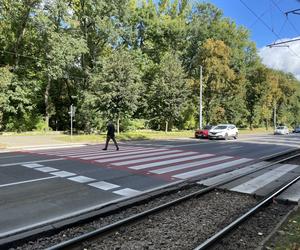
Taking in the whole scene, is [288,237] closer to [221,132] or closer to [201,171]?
[201,171]

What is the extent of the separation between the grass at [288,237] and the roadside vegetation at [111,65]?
974 inches

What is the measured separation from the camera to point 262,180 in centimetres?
1012

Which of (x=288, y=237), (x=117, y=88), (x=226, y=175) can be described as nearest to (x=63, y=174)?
(x=226, y=175)

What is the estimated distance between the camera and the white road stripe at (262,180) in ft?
28.9

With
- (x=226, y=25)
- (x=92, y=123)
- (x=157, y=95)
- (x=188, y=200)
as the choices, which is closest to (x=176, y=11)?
(x=226, y=25)

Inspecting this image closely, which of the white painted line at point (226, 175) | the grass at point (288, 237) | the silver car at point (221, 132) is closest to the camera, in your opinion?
the grass at point (288, 237)

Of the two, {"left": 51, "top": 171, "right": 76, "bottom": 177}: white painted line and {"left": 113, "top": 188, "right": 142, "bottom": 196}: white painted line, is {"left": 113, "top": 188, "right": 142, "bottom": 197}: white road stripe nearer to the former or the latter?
{"left": 113, "top": 188, "right": 142, "bottom": 196}: white painted line

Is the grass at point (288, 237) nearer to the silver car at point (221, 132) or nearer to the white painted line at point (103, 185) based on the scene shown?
the white painted line at point (103, 185)

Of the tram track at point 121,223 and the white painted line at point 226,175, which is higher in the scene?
the white painted line at point 226,175

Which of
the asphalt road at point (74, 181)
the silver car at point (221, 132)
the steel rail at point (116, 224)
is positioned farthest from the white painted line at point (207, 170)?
the silver car at point (221, 132)

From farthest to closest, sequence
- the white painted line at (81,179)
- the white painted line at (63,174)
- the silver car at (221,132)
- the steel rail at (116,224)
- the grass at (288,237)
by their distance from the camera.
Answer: the silver car at (221,132) → the white painted line at (63,174) → the white painted line at (81,179) → the grass at (288,237) → the steel rail at (116,224)

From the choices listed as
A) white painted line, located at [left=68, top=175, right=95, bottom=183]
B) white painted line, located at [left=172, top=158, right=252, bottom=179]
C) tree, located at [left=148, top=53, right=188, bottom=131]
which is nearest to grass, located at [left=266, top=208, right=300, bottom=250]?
white painted line, located at [left=172, top=158, right=252, bottom=179]

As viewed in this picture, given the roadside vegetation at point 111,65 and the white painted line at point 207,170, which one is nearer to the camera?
the white painted line at point 207,170

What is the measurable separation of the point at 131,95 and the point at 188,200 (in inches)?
908
